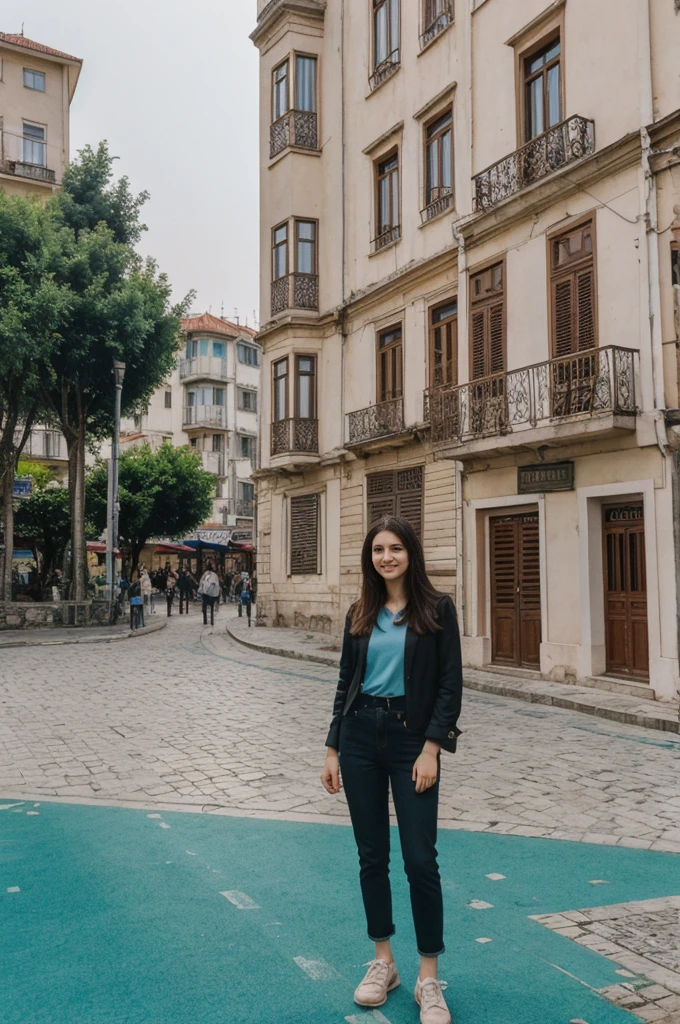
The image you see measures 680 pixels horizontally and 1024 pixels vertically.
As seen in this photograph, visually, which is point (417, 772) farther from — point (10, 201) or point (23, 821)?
point (10, 201)

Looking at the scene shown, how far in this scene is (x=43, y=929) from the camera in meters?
4.54

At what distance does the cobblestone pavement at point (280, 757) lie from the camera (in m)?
6.90

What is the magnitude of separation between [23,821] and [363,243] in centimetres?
1858

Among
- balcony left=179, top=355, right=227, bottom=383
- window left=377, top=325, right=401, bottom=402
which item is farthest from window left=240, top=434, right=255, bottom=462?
window left=377, top=325, right=401, bottom=402

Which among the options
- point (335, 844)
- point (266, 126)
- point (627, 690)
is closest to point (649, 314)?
point (627, 690)

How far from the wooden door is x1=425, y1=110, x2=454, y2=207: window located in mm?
8347

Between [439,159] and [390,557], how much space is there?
17832 millimetres

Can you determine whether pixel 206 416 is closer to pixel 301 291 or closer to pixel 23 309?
pixel 23 309

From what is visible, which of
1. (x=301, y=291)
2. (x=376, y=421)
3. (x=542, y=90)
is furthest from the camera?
(x=301, y=291)

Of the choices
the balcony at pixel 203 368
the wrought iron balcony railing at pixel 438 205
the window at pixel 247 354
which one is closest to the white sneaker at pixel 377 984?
the wrought iron balcony railing at pixel 438 205

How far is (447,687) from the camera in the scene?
12.3 ft

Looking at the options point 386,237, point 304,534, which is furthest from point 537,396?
point 304,534

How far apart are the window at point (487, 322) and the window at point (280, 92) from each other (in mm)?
10609

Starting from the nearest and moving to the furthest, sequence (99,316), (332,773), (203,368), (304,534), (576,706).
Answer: (332,773), (576,706), (304,534), (99,316), (203,368)
